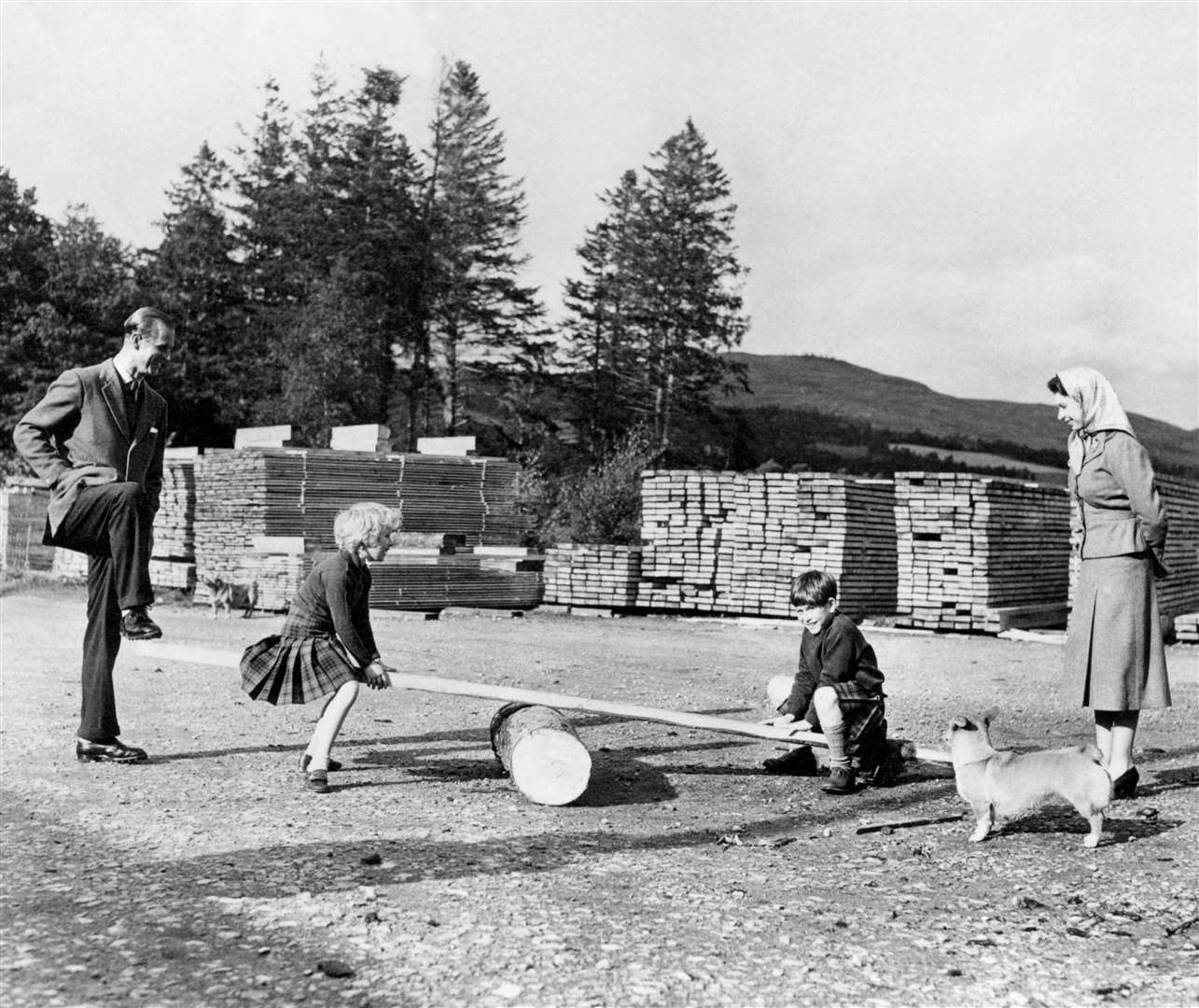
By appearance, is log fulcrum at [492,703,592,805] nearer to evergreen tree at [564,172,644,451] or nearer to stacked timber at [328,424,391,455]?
stacked timber at [328,424,391,455]

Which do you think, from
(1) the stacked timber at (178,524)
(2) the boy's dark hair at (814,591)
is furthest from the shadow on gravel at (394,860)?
(1) the stacked timber at (178,524)

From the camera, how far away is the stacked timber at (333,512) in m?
16.7

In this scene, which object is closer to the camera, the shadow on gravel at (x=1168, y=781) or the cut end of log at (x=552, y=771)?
the cut end of log at (x=552, y=771)

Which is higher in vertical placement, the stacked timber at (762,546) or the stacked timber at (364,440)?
the stacked timber at (364,440)

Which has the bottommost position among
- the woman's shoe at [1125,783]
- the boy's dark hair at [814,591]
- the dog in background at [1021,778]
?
the woman's shoe at [1125,783]

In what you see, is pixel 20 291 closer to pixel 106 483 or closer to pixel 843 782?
pixel 106 483

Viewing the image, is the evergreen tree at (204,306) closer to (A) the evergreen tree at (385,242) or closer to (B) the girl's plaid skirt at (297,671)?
(A) the evergreen tree at (385,242)

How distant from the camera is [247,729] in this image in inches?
308

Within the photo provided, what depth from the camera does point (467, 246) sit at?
4278 centimetres

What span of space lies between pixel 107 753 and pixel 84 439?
1.66 m

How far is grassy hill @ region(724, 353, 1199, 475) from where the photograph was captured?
185 feet

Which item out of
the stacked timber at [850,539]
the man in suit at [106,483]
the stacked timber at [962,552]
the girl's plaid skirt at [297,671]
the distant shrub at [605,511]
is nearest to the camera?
the man in suit at [106,483]

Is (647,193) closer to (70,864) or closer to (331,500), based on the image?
(331,500)

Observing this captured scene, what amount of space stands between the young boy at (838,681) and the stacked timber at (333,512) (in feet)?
34.4
